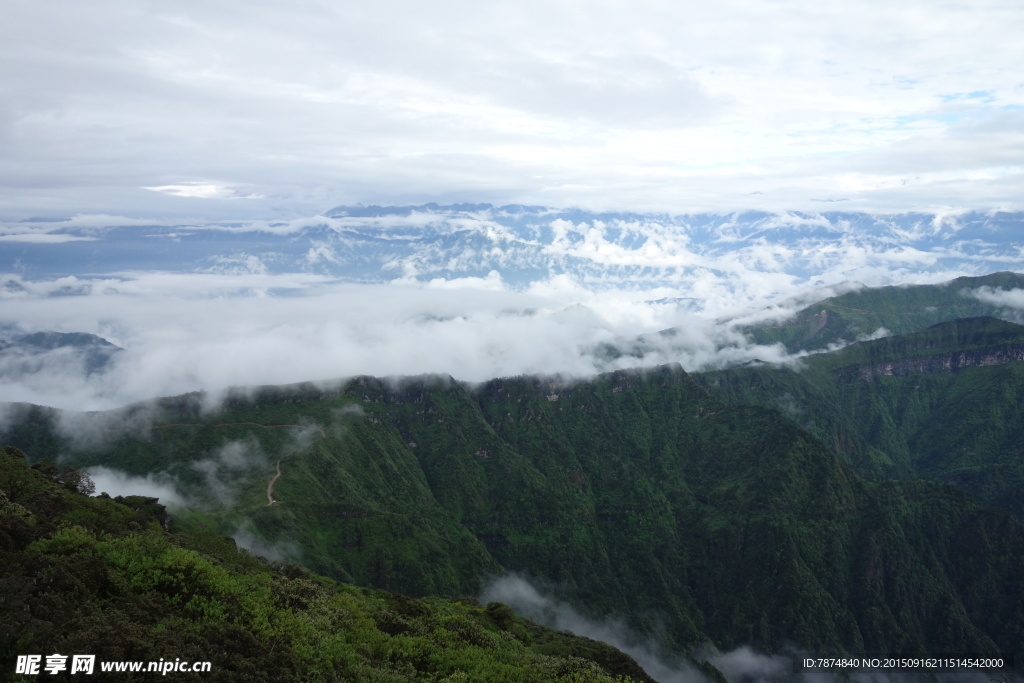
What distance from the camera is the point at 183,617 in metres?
59.4

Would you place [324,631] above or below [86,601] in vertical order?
below

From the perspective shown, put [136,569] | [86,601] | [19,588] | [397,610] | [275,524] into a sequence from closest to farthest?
1. [19,588]
2. [86,601]
3. [136,569]
4. [397,610]
5. [275,524]

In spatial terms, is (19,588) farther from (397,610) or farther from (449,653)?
(397,610)

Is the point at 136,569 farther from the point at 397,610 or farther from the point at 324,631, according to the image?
the point at 397,610

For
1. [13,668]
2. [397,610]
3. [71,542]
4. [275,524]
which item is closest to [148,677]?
[13,668]

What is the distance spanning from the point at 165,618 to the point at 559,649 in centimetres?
7347

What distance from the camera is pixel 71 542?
63.2 metres

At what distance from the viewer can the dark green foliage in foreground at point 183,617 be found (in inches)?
1907

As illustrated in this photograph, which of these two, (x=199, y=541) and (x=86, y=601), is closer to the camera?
(x=86, y=601)

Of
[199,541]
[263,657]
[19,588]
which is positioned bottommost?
[199,541]

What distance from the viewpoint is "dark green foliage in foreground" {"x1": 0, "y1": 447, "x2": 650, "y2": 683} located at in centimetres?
4844

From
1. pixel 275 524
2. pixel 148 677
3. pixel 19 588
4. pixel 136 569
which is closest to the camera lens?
pixel 148 677

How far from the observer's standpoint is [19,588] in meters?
49.9

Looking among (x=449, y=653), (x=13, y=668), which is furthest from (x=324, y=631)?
(x=13, y=668)
